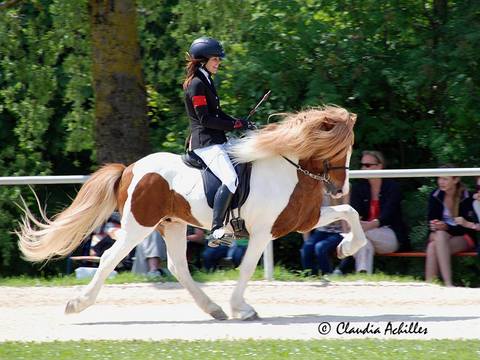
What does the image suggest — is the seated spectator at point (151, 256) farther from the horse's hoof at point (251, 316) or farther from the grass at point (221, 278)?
the horse's hoof at point (251, 316)

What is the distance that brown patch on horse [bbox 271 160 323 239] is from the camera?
27.1ft

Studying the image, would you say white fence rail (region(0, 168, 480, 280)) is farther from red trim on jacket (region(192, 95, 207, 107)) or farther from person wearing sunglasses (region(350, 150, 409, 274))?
red trim on jacket (region(192, 95, 207, 107))

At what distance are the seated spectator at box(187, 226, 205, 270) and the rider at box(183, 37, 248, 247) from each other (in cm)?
306

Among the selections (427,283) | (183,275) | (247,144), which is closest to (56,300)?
(183,275)

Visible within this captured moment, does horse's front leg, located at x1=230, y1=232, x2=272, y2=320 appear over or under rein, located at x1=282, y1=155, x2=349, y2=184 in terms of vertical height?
under

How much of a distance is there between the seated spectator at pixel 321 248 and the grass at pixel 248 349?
3.32 meters

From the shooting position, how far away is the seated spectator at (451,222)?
10516 millimetres

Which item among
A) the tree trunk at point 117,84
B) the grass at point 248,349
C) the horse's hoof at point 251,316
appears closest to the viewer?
the grass at point 248,349

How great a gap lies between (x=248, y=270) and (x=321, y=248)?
8.24 feet

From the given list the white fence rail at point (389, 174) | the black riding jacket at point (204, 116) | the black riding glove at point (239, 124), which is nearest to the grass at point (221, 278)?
the white fence rail at point (389, 174)

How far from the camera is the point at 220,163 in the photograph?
26.9 ft

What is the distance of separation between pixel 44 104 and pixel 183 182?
6346mm

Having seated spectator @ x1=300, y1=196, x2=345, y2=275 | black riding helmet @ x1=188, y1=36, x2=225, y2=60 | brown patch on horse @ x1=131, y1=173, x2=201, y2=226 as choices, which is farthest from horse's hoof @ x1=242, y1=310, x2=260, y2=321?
seated spectator @ x1=300, y1=196, x2=345, y2=275

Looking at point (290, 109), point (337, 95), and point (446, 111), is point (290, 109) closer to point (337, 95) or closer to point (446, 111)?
point (337, 95)
